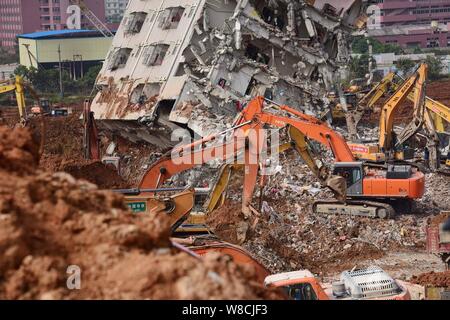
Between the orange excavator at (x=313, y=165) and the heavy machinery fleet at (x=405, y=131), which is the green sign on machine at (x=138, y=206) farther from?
the heavy machinery fleet at (x=405, y=131)

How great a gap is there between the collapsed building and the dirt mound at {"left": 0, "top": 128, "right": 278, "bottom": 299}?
2169 centimetres

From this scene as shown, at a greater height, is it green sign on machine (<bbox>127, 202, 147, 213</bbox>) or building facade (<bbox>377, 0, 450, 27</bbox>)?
building facade (<bbox>377, 0, 450, 27</bbox>)

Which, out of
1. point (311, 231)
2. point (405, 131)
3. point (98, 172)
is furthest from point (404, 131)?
point (98, 172)

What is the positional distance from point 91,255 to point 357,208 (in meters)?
16.6

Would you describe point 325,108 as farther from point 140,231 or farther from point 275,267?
point 140,231

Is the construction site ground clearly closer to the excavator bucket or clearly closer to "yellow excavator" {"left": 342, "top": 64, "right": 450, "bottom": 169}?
the excavator bucket

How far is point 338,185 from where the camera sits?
21.3 meters

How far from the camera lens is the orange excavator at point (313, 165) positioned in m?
19.7

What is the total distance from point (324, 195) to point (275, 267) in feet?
20.3

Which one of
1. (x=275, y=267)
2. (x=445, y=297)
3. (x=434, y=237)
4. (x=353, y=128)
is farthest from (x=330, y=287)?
(x=353, y=128)

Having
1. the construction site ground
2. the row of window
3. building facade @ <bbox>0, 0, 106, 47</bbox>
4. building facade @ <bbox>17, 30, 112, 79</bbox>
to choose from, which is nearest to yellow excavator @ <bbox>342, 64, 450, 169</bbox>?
the construction site ground

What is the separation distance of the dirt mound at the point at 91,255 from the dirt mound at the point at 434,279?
9.18 m

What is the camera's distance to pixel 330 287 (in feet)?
40.9

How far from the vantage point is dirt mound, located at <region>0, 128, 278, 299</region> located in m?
5.47
